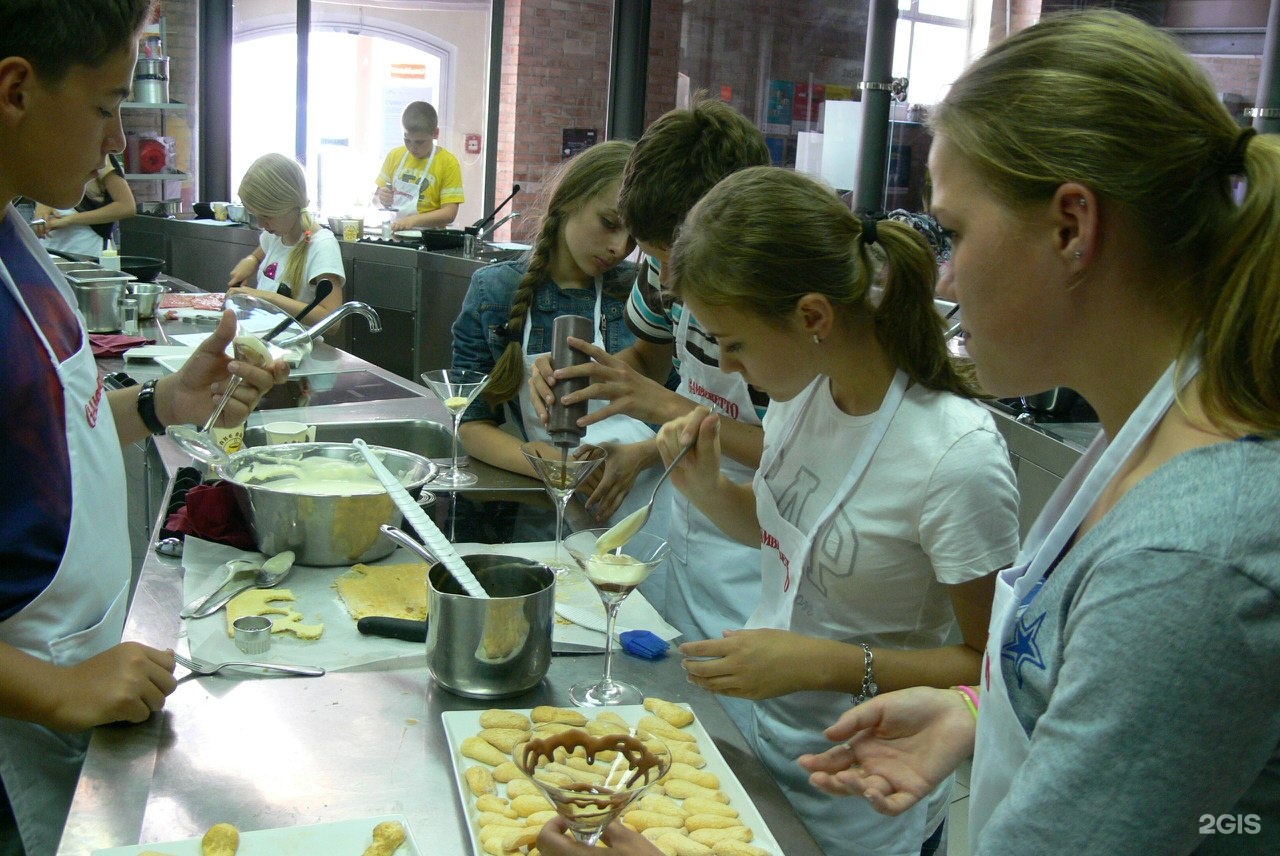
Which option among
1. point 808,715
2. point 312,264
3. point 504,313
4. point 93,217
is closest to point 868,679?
point 808,715

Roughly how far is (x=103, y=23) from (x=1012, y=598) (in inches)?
49.4

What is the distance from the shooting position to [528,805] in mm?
1154

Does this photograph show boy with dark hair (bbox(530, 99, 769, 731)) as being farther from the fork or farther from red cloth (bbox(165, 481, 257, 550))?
the fork

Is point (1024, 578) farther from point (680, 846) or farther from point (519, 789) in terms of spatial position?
point (519, 789)

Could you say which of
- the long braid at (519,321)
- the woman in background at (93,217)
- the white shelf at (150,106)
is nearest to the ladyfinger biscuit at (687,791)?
the long braid at (519,321)

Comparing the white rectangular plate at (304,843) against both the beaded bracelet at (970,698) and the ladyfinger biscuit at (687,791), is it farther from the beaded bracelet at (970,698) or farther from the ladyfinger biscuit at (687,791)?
the beaded bracelet at (970,698)

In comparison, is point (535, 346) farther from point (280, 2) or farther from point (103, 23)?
point (280, 2)

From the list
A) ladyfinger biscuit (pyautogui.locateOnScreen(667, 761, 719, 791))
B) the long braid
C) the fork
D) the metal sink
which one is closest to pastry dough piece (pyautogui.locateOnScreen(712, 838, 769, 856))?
ladyfinger biscuit (pyautogui.locateOnScreen(667, 761, 719, 791))

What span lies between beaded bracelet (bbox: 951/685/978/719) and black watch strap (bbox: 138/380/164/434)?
146cm

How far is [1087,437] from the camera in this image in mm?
3180

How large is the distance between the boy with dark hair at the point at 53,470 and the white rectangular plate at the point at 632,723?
37cm

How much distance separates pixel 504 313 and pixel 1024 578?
1825 mm

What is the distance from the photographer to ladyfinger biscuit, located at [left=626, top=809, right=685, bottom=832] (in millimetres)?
1138

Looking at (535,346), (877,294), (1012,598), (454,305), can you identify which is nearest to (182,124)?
(454,305)
